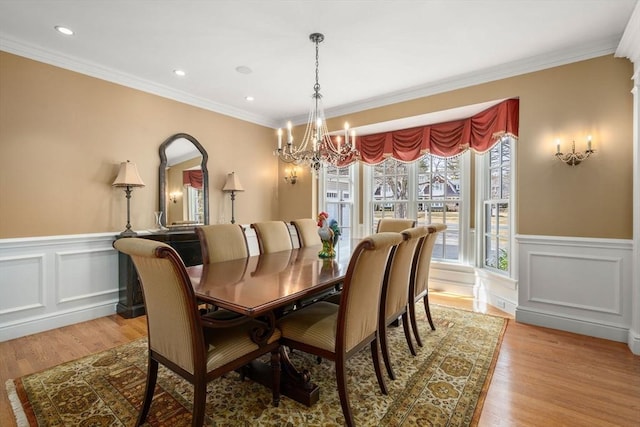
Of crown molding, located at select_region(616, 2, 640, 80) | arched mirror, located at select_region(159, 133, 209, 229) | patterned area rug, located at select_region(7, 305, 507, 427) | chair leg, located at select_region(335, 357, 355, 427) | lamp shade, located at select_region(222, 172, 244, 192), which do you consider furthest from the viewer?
lamp shade, located at select_region(222, 172, 244, 192)

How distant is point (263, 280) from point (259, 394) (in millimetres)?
726

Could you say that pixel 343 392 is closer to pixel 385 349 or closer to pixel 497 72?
pixel 385 349

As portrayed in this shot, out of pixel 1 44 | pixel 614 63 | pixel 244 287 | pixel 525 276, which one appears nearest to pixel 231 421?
pixel 244 287

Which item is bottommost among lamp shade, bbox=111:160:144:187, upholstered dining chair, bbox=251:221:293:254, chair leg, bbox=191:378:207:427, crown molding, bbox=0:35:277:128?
chair leg, bbox=191:378:207:427

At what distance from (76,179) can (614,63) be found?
5.24 metres

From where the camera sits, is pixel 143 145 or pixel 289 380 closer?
pixel 289 380

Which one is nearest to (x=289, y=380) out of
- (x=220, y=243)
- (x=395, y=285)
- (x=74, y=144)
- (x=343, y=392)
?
(x=343, y=392)

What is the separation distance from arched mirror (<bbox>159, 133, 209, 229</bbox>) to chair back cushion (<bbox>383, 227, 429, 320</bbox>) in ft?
9.57

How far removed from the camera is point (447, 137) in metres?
4.12

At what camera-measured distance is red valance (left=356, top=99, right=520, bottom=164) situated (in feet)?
11.1

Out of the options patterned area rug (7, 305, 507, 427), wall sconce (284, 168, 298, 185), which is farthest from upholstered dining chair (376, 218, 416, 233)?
wall sconce (284, 168, 298, 185)

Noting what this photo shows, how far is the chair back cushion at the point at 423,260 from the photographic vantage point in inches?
106

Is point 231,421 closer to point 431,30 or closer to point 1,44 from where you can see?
point 431,30

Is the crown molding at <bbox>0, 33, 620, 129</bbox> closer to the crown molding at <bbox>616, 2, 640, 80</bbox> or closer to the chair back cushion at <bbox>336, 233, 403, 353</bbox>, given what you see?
the crown molding at <bbox>616, 2, 640, 80</bbox>
